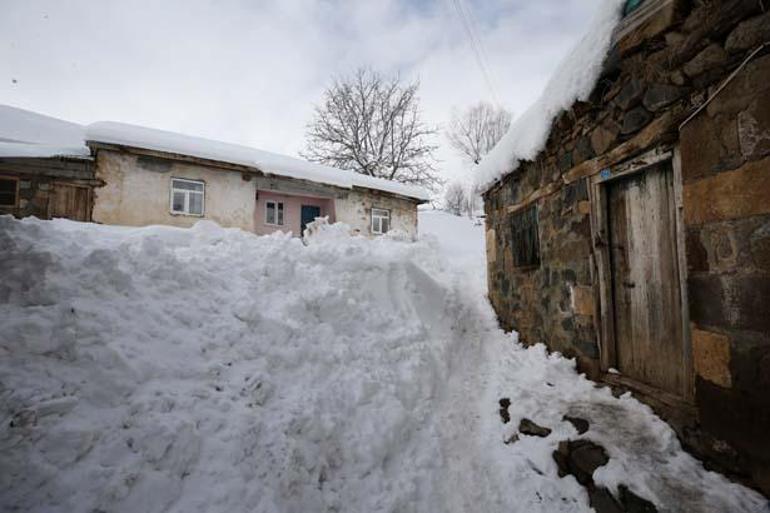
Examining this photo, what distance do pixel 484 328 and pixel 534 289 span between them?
124 centimetres

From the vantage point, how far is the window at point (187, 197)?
375 inches

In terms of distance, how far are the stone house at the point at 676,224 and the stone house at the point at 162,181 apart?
22.9 feet

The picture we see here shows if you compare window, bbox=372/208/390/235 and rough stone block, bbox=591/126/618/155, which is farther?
window, bbox=372/208/390/235

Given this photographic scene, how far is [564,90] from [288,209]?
1079 centimetres

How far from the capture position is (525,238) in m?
4.59

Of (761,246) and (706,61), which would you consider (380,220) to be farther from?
(761,246)

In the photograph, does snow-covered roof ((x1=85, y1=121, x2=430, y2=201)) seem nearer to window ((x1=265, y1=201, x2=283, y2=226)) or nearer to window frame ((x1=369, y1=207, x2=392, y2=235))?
window frame ((x1=369, y1=207, x2=392, y2=235))

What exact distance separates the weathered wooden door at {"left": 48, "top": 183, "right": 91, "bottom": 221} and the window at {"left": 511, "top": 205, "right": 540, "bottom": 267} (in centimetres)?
1051

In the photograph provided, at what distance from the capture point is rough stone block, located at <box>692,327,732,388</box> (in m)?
1.97

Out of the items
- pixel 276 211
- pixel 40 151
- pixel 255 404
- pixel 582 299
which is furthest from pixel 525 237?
pixel 40 151

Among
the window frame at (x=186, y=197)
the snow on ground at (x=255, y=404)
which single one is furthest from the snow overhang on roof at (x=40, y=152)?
the snow on ground at (x=255, y=404)

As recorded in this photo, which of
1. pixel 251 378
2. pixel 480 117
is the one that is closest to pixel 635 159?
pixel 251 378

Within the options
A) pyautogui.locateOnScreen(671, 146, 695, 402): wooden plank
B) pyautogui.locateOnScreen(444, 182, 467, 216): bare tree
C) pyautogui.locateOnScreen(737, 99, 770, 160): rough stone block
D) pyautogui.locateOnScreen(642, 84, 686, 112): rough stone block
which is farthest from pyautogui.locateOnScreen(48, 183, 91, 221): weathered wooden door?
pyautogui.locateOnScreen(444, 182, 467, 216): bare tree

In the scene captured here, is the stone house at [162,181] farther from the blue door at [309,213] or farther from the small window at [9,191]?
the blue door at [309,213]
